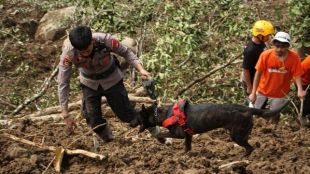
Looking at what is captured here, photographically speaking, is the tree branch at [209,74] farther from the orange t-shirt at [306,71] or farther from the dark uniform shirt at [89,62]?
the dark uniform shirt at [89,62]

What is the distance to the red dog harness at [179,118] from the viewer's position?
255 inches

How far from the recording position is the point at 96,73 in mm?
6469

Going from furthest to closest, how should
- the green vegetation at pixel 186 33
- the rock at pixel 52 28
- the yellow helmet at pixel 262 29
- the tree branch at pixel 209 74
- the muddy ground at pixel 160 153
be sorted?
the rock at pixel 52 28 < the tree branch at pixel 209 74 < the green vegetation at pixel 186 33 < the yellow helmet at pixel 262 29 < the muddy ground at pixel 160 153

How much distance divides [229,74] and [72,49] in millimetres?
4941

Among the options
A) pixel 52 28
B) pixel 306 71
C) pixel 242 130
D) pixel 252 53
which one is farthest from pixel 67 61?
pixel 52 28

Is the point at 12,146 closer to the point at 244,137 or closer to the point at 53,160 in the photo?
the point at 53,160

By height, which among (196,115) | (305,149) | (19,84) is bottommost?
(19,84)

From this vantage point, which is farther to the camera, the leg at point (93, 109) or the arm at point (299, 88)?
the arm at point (299, 88)

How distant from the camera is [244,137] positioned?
6.45 metres

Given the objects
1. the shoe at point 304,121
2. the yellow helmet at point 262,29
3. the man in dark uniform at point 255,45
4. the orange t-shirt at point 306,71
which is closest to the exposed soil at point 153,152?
the shoe at point 304,121

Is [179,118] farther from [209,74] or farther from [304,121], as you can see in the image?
[209,74]

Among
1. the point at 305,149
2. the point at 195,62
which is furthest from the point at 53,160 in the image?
the point at 195,62

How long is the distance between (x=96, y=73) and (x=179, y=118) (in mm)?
1163

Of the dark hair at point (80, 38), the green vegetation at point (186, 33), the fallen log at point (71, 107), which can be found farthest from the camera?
the green vegetation at point (186, 33)
